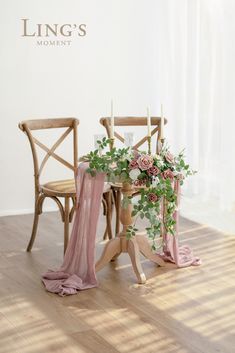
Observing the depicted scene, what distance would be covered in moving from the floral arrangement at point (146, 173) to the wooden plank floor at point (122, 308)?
359mm

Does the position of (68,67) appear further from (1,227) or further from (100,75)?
(1,227)

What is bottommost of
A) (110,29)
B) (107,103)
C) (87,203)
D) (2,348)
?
(2,348)

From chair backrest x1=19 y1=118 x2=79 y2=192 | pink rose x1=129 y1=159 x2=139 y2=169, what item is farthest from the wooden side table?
chair backrest x1=19 y1=118 x2=79 y2=192

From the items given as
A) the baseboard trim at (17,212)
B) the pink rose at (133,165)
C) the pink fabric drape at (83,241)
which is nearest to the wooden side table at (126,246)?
the pink fabric drape at (83,241)

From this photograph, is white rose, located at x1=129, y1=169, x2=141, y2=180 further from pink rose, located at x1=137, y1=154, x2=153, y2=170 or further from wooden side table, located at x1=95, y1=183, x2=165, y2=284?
wooden side table, located at x1=95, y1=183, x2=165, y2=284

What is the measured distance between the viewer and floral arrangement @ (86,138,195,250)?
425 centimetres

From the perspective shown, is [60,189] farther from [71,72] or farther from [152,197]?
[71,72]

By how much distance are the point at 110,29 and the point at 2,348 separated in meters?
3.52

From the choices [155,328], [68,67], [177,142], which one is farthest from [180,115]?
[155,328]

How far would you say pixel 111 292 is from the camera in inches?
168

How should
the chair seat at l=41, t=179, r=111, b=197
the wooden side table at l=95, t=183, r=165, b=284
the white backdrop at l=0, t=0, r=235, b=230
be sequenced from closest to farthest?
1. the wooden side table at l=95, t=183, r=165, b=284
2. the chair seat at l=41, t=179, r=111, b=197
3. the white backdrop at l=0, t=0, r=235, b=230

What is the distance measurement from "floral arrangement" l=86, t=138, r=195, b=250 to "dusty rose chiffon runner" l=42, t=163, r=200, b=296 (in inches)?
3.9

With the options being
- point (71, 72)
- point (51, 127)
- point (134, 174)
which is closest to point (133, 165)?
point (134, 174)

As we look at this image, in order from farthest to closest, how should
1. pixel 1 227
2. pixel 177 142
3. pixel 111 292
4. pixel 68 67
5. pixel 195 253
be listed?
1. pixel 177 142
2. pixel 68 67
3. pixel 1 227
4. pixel 195 253
5. pixel 111 292
